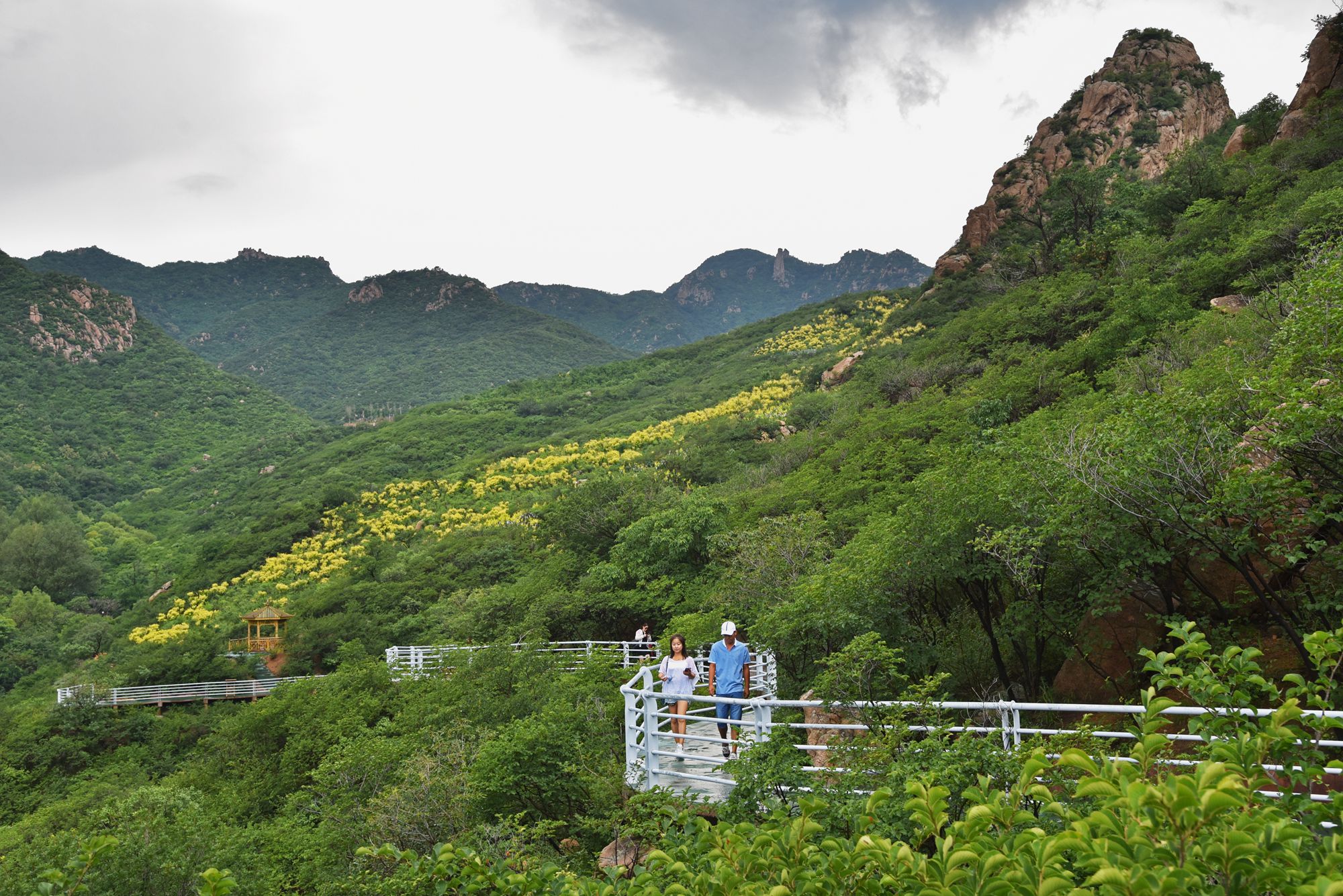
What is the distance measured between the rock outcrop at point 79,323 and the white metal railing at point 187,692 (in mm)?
91015

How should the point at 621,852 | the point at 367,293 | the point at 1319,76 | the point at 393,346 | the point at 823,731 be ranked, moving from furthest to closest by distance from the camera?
the point at 367,293 < the point at 393,346 < the point at 1319,76 < the point at 823,731 < the point at 621,852

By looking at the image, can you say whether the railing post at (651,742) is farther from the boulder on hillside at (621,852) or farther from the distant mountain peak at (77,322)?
the distant mountain peak at (77,322)

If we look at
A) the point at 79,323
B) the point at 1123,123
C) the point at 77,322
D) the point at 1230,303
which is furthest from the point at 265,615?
the point at 77,322

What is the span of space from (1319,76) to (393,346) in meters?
150

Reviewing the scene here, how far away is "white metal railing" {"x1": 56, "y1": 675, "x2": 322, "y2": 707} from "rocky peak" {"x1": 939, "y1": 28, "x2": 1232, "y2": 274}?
39.4 meters

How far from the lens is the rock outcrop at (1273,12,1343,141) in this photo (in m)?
24.3

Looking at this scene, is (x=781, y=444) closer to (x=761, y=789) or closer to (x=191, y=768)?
(x=191, y=768)

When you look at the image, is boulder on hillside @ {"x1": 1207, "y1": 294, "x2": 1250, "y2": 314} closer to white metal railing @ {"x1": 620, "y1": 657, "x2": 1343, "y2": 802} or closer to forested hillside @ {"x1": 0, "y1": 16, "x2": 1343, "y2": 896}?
forested hillside @ {"x1": 0, "y1": 16, "x2": 1343, "y2": 896}

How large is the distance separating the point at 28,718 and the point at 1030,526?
94.6 feet

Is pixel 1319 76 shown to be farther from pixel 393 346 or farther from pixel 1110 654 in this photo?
pixel 393 346

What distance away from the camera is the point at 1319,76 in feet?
81.6

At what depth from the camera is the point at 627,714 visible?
778cm

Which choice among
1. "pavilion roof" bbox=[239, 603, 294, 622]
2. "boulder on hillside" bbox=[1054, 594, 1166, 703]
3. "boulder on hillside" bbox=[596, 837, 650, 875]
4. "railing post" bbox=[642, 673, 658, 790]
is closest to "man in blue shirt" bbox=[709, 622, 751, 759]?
"railing post" bbox=[642, 673, 658, 790]

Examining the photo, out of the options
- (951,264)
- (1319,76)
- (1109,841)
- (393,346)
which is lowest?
(1109,841)
